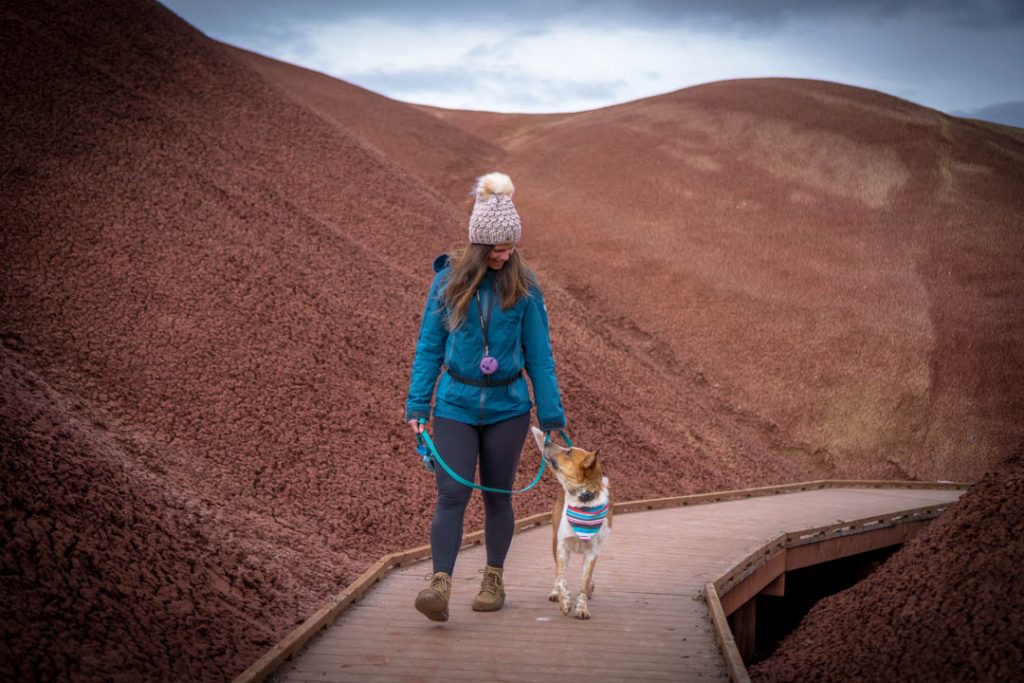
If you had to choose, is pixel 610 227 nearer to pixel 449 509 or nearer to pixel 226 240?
pixel 226 240

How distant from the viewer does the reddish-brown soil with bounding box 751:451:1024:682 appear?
4.65 meters

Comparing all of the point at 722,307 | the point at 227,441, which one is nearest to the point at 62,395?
the point at 227,441

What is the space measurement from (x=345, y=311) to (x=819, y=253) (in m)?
16.9

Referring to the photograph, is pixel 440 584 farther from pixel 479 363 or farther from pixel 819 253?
pixel 819 253

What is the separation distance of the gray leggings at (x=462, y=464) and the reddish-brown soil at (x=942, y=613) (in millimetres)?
2246

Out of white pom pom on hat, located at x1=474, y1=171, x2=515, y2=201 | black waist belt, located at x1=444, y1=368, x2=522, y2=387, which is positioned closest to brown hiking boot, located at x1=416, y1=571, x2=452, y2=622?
black waist belt, located at x1=444, y1=368, x2=522, y2=387

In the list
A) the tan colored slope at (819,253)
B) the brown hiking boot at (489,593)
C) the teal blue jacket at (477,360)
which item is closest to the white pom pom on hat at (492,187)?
the teal blue jacket at (477,360)

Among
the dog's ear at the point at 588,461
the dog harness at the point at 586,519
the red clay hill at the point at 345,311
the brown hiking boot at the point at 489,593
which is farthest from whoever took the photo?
the red clay hill at the point at 345,311

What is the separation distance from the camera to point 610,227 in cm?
2639

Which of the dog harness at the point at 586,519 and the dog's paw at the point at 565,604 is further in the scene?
the dog's paw at the point at 565,604

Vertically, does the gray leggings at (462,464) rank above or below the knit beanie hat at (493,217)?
below

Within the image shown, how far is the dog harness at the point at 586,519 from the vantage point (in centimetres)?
533

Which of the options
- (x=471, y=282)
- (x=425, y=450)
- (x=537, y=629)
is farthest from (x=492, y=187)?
(x=537, y=629)

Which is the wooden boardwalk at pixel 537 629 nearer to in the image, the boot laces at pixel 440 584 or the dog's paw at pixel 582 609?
the dog's paw at pixel 582 609
